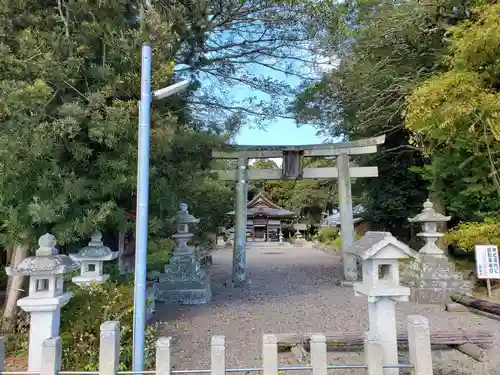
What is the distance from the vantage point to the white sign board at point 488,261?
6.74 m

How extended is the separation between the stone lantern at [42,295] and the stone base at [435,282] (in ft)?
22.1

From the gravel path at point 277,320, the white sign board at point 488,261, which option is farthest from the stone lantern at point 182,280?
the white sign board at point 488,261

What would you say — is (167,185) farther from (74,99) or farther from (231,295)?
(231,295)

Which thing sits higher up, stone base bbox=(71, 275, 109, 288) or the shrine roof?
the shrine roof

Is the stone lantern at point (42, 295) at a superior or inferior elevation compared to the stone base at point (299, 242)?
superior

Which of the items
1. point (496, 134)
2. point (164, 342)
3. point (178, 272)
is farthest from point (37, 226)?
point (496, 134)

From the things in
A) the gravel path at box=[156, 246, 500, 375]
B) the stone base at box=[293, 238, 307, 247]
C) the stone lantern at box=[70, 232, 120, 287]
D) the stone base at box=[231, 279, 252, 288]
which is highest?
the stone lantern at box=[70, 232, 120, 287]

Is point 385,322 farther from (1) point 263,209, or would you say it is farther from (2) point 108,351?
(1) point 263,209

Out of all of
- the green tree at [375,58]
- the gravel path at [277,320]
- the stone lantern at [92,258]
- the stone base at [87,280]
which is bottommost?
the gravel path at [277,320]

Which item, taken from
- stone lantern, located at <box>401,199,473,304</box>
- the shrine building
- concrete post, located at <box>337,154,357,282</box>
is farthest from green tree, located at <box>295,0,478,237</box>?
the shrine building

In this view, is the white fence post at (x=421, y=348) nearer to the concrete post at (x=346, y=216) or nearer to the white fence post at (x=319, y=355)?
the white fence post at (x=319, y=355)

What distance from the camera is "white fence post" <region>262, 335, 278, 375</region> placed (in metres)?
2.72

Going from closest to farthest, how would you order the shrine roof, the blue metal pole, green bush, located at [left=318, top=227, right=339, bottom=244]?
1. the blue metal pole
2. green bush, located at [left=318, top=227, right=339, bottom=244]
3. the shrine roof

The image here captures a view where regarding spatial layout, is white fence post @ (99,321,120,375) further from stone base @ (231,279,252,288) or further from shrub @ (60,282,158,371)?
stone base @ (231,279,252,288)
